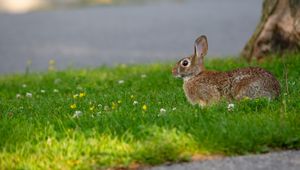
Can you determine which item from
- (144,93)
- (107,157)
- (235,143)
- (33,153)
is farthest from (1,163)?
(144,93)

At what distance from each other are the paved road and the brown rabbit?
138cm

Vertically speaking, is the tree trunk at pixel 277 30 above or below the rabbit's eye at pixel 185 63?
above

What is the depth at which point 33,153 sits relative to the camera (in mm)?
5457

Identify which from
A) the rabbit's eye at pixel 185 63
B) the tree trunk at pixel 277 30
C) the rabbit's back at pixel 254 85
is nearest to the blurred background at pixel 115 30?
the tree trunk at pixel 277 30

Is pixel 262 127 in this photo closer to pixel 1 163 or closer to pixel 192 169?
pixel 192 169

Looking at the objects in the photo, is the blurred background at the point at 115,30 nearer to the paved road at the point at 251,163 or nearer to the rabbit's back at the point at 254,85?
the rabbit's back at the point at 254,85

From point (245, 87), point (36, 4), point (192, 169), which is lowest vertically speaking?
point (192, 169)

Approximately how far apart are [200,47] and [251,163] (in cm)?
217

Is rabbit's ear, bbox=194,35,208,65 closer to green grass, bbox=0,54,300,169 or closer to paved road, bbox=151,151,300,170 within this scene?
green grass, bbox=0,54,300,169

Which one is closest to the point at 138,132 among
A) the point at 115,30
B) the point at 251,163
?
the point at 251,163

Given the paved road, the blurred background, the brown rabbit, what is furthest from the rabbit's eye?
the blurred background

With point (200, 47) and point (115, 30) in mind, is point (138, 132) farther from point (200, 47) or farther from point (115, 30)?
point (115, 30)

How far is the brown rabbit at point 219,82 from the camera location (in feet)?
21.9

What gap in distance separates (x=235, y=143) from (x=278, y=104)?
1.09 metres
